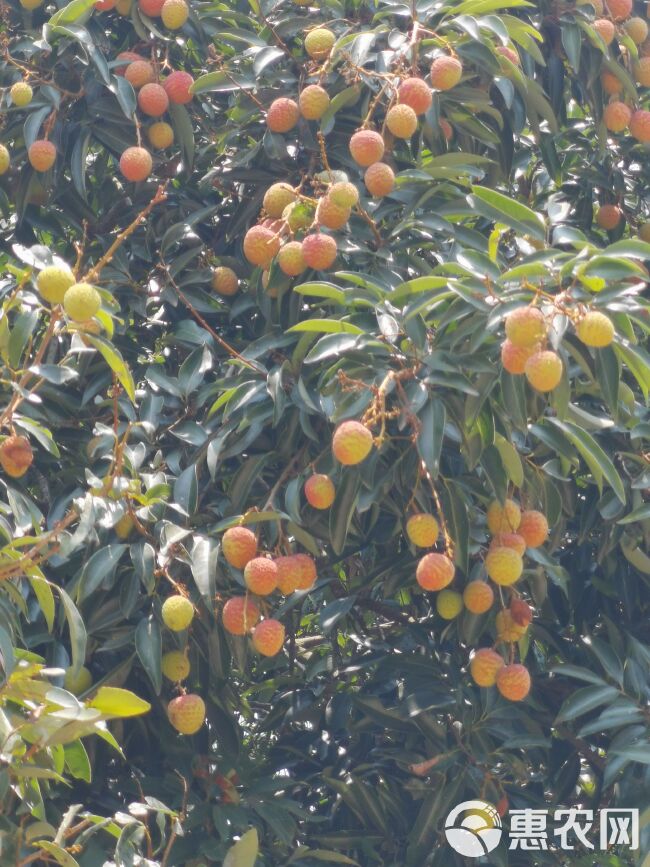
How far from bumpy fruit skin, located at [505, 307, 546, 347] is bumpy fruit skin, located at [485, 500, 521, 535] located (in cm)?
41

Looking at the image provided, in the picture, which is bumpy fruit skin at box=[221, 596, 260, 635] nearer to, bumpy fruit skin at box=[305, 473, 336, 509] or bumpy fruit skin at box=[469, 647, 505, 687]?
bumpy fruit skin at box=[305, 473, 336, 509]

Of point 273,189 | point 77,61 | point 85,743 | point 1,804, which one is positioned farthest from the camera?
point 77,61

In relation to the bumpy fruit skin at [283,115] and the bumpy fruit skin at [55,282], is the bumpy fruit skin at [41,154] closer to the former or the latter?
the bumpy fruit skin at [283,115]

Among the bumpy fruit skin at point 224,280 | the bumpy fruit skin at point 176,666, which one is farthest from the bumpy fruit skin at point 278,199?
the bumpy fruit skin at point 176,666

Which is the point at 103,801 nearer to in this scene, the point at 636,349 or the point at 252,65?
the point at 636,349

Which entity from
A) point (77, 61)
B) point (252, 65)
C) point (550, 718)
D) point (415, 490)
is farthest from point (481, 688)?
point (77, 61)

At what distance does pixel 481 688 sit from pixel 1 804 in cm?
98

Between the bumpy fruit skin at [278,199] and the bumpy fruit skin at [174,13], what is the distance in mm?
512

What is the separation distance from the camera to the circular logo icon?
220 centimetres

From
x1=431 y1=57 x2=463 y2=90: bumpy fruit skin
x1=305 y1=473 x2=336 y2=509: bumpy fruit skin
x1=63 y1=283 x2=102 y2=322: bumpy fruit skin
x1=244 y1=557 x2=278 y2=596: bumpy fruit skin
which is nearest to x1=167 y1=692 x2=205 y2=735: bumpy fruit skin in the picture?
x1=244 y1=557 x2=278 y2=596: bumpy fruit skin

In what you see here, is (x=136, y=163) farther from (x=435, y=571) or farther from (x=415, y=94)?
(x=435, y=571)

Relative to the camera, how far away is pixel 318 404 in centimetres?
202

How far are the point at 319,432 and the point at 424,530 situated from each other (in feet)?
1.02

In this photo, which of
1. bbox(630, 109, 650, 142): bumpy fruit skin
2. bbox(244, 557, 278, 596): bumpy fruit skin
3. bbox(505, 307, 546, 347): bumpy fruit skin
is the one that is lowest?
bbox(244, 557, 278, 596): bumpy fruit skin
